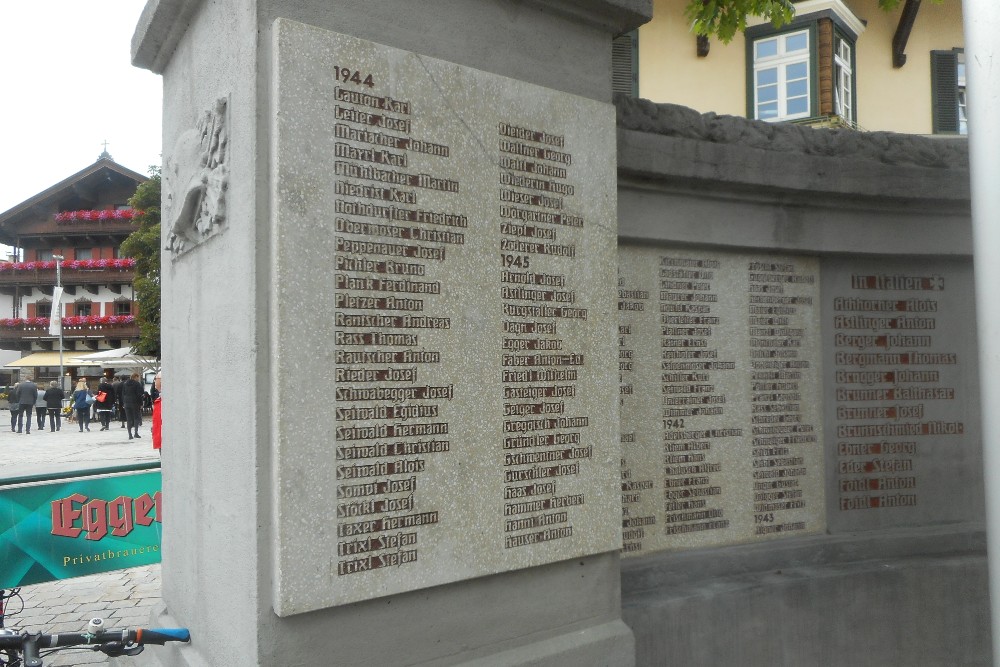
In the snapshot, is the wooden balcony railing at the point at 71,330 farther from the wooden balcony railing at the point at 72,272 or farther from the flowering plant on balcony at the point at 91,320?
the wooden balcony railing at the point at 72,272

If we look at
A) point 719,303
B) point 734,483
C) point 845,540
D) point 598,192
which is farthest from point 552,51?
point 845,540

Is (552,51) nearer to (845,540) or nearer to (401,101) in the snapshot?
(401,101)

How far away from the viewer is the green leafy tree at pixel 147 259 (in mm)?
26312

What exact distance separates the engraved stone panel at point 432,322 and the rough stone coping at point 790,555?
71 centimetres

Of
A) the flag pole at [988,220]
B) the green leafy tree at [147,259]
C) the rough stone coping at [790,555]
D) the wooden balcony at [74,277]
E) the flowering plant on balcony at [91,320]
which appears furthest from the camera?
the wooden balcony at [74,277]

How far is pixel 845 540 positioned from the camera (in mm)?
4258

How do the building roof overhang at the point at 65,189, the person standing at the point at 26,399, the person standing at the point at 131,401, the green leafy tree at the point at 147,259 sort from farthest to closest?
the building roof overhang at the point at 65,189, the green leafy tree at the point at 147,259, the person standing at the point at 26,399, the person standing at the point at 131,401

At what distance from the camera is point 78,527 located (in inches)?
185

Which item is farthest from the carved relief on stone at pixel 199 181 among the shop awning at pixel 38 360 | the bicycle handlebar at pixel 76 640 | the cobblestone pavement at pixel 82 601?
the shop awning at pixel 38 360

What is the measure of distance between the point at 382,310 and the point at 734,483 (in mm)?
2389

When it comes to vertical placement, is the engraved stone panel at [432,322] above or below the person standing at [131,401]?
above

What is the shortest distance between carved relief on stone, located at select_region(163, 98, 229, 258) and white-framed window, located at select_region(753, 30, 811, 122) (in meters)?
15.8

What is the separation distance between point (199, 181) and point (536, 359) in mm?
1442

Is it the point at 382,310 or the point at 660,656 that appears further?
the point at 660,656
